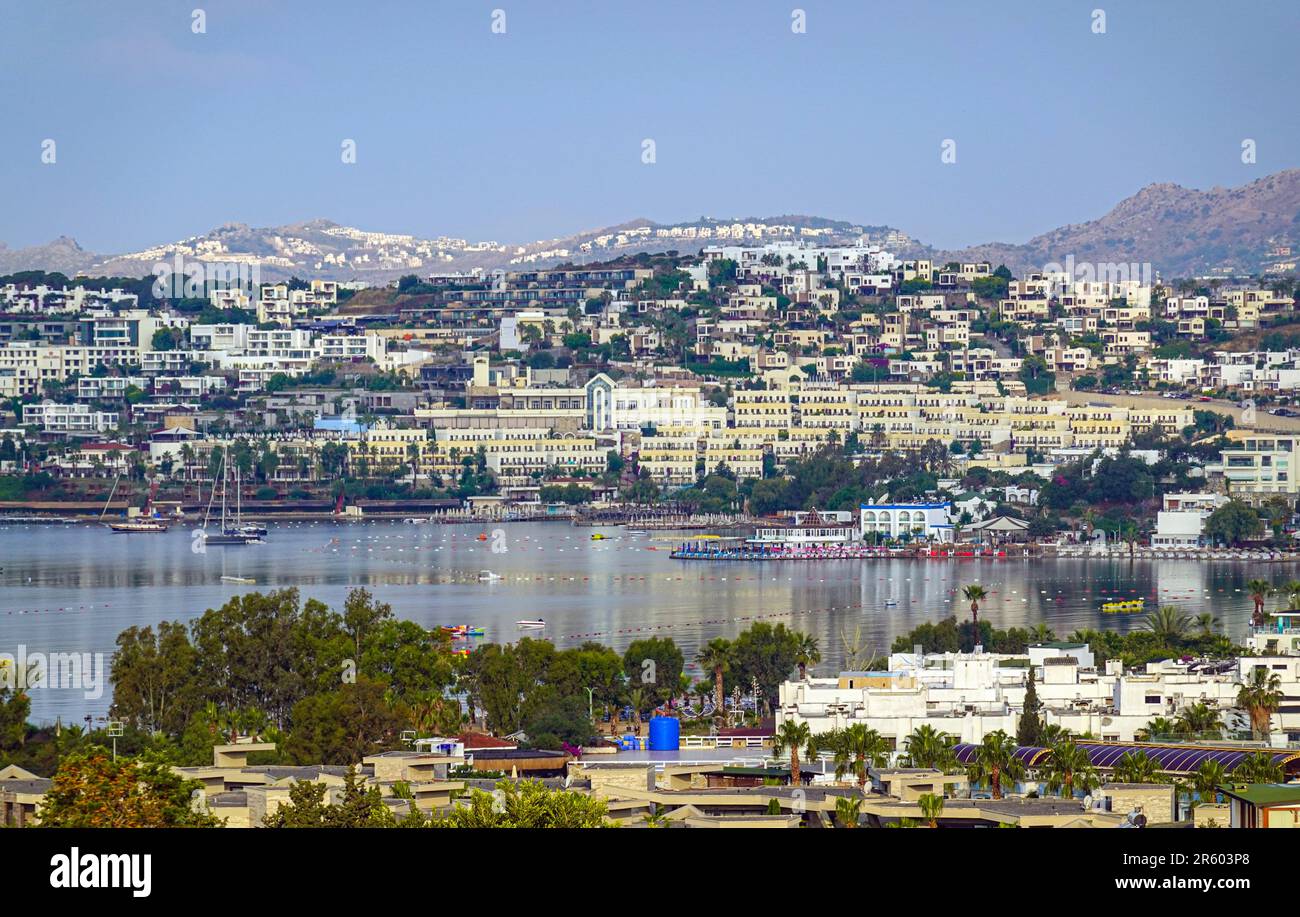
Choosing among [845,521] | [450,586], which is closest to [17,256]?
[845,521]

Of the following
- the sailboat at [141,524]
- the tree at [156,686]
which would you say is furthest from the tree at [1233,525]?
the tree at [156,686]

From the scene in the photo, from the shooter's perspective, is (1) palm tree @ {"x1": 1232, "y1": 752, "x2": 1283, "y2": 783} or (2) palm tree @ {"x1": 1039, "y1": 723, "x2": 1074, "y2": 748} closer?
(1) palm tree @ {"x1": 1232, "y1": 752, "x2": 1283, "y2": 783}

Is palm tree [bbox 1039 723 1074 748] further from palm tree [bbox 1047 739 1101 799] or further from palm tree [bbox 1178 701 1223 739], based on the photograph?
palm tree [bbox 1047 739 1101 799]

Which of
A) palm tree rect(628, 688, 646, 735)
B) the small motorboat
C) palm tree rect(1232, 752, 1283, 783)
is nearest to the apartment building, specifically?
the small motorboat

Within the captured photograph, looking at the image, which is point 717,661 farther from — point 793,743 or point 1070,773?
point 1070,773

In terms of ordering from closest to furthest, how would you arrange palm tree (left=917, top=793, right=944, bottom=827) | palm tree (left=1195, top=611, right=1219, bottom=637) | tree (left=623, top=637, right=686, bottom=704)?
palm tree (left=917, top=793, right=944, bottom=827)
tree (left=623, top=637, right=686, bottom=704)
palm tree (left=1195, top=611, right=1219, bottom=637)
